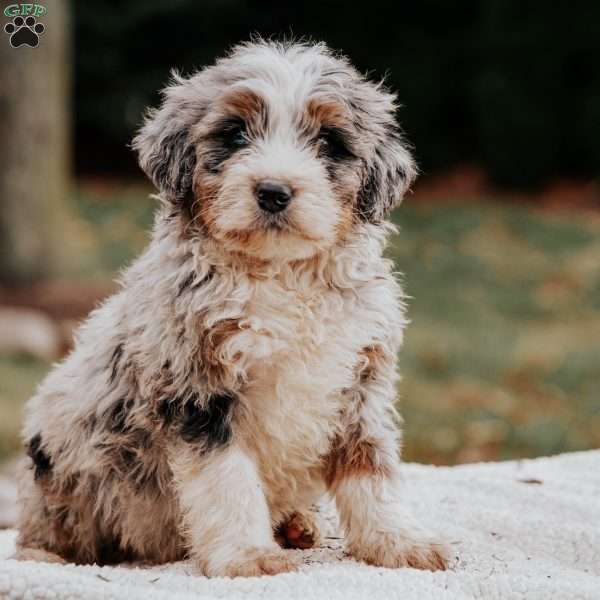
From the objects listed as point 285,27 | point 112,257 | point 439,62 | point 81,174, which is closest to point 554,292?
point 112,257

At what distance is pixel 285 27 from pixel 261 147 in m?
15.7

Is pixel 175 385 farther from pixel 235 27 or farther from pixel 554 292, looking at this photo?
pixel 235 27

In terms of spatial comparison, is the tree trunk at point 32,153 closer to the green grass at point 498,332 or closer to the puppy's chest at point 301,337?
the green grass at point 498,332

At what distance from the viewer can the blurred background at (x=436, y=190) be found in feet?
31.6

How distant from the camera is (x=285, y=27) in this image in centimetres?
1897

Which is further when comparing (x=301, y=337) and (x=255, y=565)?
(x=301, y=337)

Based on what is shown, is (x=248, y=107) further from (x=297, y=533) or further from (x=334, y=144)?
(x=297, y=533)

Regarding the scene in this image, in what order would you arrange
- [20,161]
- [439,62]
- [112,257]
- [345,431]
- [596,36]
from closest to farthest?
[345,431] < [20,161] < [112,257] < [596,36] < [439,62]

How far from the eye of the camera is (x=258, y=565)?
12.1 feet

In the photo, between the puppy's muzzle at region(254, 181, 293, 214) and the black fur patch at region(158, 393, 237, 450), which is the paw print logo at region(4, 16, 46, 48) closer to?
the puppy's muzzle at region(254, 181, 293, 214)

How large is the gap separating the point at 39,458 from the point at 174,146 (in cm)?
138

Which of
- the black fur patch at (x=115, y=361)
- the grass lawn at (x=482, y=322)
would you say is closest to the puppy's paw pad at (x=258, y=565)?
the black fur patch at (x=115, y=361)

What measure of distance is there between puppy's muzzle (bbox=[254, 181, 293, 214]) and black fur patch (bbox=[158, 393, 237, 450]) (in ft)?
2.14

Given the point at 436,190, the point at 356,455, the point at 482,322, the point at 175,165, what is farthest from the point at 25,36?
the point at 436,190
